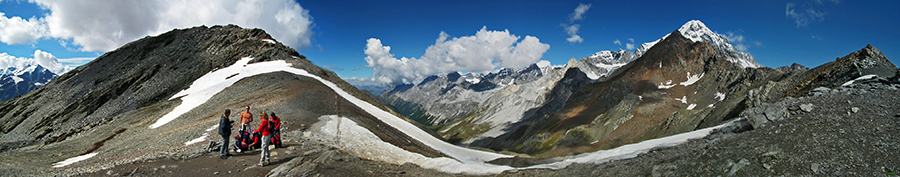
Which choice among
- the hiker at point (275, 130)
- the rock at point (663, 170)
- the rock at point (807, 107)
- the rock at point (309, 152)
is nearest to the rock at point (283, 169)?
the rock at point (309, 152)

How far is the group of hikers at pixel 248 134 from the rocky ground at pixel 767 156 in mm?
558

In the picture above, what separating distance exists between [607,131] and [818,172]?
72312mm

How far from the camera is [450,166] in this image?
17859 mm

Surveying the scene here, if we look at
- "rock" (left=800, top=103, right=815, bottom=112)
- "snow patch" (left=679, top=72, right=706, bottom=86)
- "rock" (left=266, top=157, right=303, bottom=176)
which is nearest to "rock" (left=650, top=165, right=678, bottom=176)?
"rock" (left=800, top=103, right=815, bottom=112)

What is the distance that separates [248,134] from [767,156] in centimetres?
2233

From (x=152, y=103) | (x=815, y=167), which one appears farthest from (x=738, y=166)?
(x=152, y=103)

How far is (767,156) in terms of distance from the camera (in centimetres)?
1221

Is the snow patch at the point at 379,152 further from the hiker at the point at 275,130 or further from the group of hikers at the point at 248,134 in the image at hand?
the group of hikers at the point at 248,134

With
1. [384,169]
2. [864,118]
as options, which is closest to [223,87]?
[384,169]

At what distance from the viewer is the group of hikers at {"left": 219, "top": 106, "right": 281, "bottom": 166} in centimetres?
1448

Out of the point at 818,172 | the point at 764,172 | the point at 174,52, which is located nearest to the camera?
the point at 818,172

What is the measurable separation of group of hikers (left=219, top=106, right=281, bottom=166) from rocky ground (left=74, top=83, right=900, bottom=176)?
558 millimetres

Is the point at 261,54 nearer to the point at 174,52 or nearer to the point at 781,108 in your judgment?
the point at 174,52

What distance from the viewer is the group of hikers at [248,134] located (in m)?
14.5
